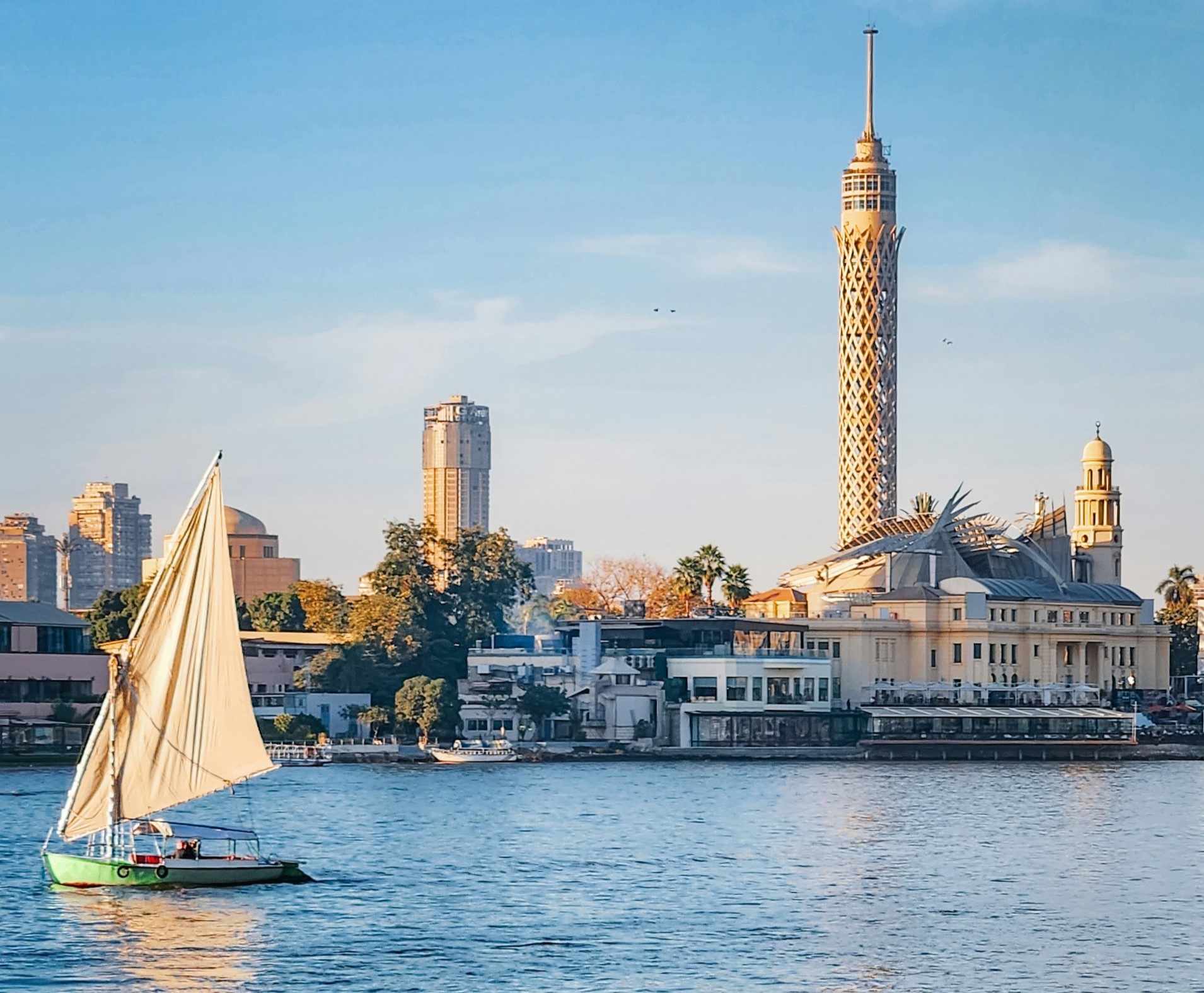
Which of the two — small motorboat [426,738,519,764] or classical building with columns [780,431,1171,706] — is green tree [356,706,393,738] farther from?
classical building with columns [780,431,1171,706]

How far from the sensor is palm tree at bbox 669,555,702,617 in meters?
184

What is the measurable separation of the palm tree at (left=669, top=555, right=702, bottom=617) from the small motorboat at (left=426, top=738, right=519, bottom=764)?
42621mm

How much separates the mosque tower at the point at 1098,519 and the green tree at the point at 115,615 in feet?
223

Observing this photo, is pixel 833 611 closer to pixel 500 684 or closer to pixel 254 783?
pixel 500 684

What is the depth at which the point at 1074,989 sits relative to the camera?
5406cm

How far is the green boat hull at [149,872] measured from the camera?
6391 centimetres

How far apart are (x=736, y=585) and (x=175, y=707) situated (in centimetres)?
12386

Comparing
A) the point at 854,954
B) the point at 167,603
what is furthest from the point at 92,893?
the point at 854,954

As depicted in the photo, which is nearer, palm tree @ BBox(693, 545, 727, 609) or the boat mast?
the boat mast

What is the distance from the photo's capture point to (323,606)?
18038 cm

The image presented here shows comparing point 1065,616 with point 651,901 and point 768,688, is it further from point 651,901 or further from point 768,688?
point 651,901

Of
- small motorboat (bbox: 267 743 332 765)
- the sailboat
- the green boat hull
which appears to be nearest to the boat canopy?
the sailboat

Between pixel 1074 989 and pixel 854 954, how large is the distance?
604cm

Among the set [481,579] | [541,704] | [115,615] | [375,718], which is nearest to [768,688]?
[541,704]
